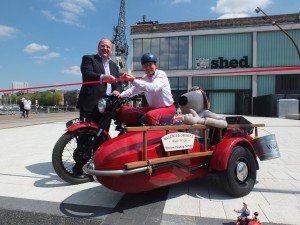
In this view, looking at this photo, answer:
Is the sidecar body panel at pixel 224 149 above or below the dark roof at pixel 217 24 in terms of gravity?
below

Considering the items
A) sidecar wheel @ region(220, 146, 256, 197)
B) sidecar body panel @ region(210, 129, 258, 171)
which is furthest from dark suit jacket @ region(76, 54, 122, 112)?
sidecar wheel @ region(220, 146, 256, 197)

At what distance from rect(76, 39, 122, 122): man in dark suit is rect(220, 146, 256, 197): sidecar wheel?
1.80m

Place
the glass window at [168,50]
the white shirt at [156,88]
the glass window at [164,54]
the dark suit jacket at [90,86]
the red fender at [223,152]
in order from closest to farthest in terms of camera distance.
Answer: the red fender at [223,152] → the white shirt at [156,88] → the dark suit jacket at [90,86] → the glass window at [168,50] → the glass window at [164,54]

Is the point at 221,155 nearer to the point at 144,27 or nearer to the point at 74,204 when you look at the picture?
the point at 74,204

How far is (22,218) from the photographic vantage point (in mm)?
2980

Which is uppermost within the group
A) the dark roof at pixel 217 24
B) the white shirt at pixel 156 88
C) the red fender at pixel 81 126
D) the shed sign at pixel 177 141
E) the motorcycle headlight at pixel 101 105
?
the dark roof at pixel 217 24

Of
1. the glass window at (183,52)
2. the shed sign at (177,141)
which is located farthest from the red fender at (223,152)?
the glass window at (183,52)

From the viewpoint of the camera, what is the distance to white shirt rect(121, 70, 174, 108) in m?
3.57

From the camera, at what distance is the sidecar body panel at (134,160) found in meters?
3.00

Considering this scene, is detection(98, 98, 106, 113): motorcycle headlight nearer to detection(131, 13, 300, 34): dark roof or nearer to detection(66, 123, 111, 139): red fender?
detection(66, 123, 111, 139): red fender

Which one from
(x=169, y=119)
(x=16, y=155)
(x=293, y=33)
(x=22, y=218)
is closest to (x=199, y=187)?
(x=169, y=119)

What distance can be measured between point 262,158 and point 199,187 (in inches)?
37.3

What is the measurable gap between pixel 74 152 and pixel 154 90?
146 cm

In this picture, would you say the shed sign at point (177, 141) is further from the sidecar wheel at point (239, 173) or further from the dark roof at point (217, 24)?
the dark roof at point (217, 24)
